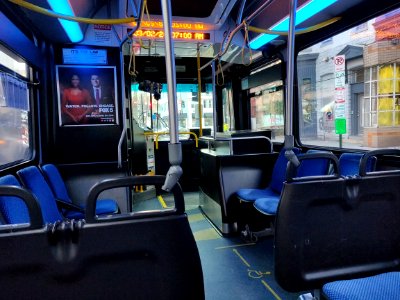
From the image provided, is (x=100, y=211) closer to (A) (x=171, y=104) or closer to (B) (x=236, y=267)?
(B) (x=236, y=267)

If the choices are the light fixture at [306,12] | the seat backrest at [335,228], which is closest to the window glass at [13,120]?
the seat backrest at [335,228]

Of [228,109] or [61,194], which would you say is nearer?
[61,194]

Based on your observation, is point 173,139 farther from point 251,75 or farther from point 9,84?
point 251,75

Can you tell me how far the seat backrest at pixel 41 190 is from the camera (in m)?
2.26

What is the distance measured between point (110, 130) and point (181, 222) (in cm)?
295

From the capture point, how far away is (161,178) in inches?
40.7

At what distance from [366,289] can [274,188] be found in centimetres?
224

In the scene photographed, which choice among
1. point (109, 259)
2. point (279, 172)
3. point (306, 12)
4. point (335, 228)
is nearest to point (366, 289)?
point (335, 228)

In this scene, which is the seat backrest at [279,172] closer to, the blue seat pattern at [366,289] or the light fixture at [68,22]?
the blue seat pattern at [366,289]

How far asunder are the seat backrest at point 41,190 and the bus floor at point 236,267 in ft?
4.28

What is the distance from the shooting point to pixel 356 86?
3.08 m

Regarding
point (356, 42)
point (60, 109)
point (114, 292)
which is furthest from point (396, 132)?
point (60, 109)

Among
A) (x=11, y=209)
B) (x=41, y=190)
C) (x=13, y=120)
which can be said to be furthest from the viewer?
(x=13, y=120)

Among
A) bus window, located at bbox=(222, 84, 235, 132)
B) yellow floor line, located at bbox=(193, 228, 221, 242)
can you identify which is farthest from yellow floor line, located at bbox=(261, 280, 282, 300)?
bus window, located at bbox=(222, 84, 235, 132)
